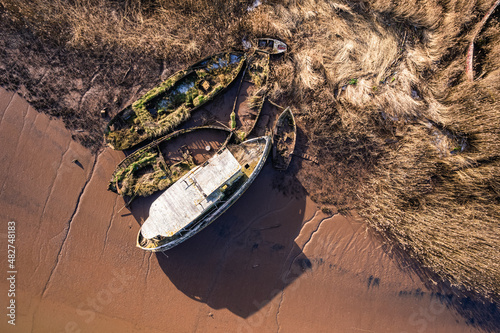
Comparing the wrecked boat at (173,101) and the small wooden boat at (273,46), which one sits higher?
the small wooden boat at (273,46)

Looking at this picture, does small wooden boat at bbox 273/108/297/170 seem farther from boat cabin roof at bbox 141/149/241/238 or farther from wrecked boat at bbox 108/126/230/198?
boat cabin roof at bbox 141/149/241/238

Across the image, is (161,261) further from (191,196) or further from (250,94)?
(250,94)

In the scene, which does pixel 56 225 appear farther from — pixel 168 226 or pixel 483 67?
pixel 483 67

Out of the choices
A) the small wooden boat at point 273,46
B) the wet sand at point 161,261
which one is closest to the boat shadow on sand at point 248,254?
the wet sand at point 161,261

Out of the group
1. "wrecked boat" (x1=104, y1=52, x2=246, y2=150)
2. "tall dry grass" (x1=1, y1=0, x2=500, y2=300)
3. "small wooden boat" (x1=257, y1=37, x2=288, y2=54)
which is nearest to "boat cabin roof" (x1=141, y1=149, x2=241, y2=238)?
"wrecked boat" (x1=104, y1=52, x2=246, y2=150)

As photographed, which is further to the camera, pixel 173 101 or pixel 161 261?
pixel 161 261

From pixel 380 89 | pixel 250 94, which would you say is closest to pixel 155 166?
pixel 250 94

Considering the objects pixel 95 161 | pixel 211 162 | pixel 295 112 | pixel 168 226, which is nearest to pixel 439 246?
pixel 295 112

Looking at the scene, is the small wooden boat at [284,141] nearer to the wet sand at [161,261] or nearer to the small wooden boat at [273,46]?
the wet sand at [161,261]
